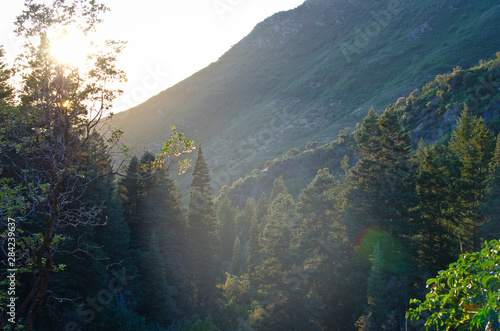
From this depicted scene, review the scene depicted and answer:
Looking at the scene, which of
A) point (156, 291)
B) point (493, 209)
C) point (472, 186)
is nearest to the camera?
point (493, 209)

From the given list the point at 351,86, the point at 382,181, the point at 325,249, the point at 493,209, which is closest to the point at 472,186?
the point at 493,209

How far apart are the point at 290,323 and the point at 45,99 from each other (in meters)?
20.6

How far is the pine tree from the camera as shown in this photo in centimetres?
3109

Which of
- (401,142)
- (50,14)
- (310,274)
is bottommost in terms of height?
(310,274)

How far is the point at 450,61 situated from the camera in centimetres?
10906

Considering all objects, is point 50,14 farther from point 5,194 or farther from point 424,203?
point 424,203

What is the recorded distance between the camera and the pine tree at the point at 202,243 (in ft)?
102

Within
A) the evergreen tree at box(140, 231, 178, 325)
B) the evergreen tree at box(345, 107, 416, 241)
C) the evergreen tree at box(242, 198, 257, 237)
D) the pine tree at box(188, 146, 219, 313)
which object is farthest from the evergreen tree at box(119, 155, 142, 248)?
the evergreen tree at box(242, 198, 257, 237)

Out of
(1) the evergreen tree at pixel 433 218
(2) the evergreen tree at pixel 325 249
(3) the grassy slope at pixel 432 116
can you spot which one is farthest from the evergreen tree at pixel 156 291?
(3) the grassy slope at pixel 432 116

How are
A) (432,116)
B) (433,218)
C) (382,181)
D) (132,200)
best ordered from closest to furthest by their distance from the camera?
(433,218) → (382,181) → (132,200) → (432,116)

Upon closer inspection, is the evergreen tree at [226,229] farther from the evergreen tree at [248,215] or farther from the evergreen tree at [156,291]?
the evergreen tree at [156,291]

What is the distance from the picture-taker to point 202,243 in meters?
32.7

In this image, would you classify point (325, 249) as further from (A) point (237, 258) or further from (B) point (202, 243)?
(A) point (237, 258)

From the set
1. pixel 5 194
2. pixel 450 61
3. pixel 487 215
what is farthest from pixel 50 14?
pixel 450 61
